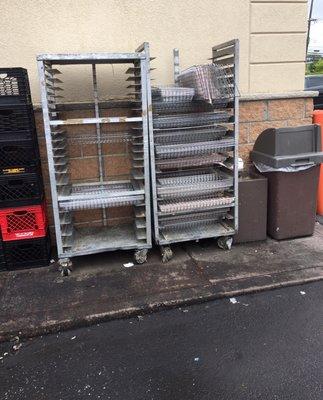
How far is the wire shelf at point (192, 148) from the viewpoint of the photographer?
11.1 ft

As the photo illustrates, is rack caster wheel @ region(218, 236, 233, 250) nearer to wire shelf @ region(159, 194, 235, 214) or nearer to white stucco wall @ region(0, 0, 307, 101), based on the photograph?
wire shelf @ region(159, 194, 235, 214)

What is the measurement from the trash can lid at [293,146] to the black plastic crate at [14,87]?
2.26m

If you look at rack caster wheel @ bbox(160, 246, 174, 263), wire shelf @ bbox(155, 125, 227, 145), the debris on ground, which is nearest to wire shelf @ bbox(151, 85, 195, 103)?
wire shelf @ bbox(155, 125, 227, 145)

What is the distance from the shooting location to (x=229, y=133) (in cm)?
362

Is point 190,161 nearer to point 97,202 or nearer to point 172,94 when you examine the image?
point 172,94

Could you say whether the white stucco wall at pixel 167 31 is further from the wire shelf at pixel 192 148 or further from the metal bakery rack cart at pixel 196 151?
the wire shelf at pixel 192 148

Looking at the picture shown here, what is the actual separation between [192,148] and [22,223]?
1642 mm

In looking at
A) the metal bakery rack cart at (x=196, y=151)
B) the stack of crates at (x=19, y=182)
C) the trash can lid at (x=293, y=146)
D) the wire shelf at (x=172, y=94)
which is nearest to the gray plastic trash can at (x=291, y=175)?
the trash can lid at (x=293, y=146)

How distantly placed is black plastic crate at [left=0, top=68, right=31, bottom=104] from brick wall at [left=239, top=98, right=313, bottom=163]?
2172 mm

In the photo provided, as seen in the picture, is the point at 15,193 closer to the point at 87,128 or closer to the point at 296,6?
the point at 87,128

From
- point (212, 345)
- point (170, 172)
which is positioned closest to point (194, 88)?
point (170, 172)

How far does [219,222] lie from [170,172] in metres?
0.73

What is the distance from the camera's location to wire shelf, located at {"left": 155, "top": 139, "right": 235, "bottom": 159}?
339 cm

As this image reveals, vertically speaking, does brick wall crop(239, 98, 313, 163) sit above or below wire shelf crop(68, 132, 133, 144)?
above
